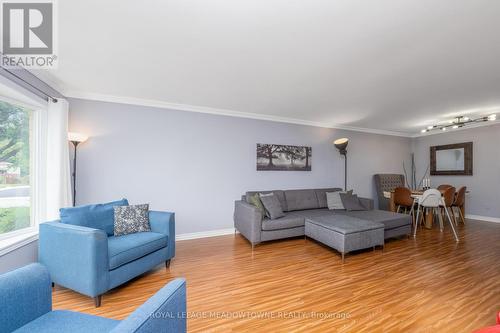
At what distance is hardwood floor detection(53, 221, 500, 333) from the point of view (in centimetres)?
163

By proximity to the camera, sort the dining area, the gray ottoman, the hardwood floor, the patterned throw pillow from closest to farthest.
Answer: the hardwood floor, the patterned throw pillow, the gray ottoman, the dining area

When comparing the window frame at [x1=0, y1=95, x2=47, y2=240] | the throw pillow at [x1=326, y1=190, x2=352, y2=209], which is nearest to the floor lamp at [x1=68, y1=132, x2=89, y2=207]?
the window frame at [x1=0, y1=95, x2=47, y2=240]

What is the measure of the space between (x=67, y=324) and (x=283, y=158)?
3.86m

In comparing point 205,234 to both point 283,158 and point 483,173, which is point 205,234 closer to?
point 283,158

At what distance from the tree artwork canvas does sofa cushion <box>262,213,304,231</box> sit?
115 cm

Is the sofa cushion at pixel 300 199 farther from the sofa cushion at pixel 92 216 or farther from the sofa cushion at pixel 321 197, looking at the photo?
the sofa cushion at pixel 92 216

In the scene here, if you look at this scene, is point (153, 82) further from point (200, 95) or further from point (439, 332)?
point (439, 332)

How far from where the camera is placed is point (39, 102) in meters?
2.45

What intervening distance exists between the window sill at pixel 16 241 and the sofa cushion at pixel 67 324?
139 cm

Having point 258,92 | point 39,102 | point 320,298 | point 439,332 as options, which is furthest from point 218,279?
point 39,102

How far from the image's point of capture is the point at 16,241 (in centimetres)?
203

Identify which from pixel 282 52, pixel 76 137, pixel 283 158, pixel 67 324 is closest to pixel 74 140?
pixel 76 137

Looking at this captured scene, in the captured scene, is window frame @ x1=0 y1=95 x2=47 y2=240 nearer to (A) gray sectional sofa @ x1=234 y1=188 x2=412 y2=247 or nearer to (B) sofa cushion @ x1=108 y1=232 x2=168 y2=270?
(B) sofa cushion @ x1=108 y1=232 x2=168 y2=270

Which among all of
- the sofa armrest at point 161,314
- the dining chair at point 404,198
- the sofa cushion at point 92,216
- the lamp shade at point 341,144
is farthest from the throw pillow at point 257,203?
the dining chair at point 404,198
